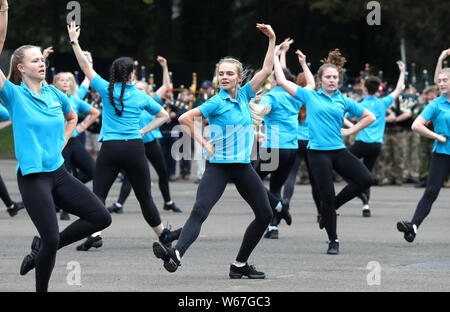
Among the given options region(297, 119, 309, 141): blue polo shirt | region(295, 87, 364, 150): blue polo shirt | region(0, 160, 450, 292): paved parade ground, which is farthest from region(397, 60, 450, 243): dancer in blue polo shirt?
region(297, 119, 309, 141): blue polo shirt

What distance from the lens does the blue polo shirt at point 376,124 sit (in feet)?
51.6

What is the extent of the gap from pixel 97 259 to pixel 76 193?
254 cm

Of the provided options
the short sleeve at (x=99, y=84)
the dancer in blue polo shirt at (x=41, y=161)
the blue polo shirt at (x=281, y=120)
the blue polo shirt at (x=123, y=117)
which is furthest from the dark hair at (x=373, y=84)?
the dancer in blue polo shirt at (x=41, y=161)

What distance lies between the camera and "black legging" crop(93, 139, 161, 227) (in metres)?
10.4

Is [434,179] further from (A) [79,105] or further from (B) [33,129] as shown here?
(B) [33,129]

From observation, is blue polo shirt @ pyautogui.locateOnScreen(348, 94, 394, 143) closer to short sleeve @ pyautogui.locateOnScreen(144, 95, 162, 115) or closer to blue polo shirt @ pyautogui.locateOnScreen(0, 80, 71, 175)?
short sleeve @ pyautogui.locateOnScreen(144, 95, 162, 115)

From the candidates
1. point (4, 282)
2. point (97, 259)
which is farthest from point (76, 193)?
point (97, 259)

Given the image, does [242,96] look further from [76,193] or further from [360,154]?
[360,154]

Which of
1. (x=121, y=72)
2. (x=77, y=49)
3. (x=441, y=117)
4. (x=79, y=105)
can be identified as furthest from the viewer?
(x=79, y=105)

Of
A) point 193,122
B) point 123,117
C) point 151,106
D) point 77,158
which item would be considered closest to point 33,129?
point 193,122

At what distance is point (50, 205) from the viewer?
7316mm

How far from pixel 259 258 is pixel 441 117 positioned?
8.27ft


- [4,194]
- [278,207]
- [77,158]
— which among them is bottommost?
[4,194]

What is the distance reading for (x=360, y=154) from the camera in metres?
15.8
